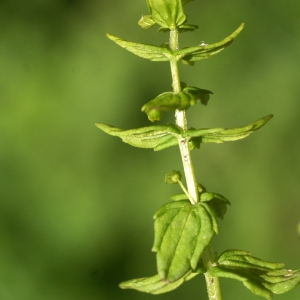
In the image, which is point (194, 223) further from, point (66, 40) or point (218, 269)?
point (66, 40)

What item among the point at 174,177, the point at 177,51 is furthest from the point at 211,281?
the point at 177,51

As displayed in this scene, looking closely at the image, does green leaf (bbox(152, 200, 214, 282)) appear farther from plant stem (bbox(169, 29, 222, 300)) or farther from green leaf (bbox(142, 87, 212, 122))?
green leaf (bbox(142, 87, 212, 122))

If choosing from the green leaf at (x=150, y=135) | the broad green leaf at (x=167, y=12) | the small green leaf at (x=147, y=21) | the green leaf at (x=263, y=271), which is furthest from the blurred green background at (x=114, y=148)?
the broad green leaf at (x=167, y=12)

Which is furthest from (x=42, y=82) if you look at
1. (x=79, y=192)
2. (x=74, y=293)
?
(x=74, y=293)

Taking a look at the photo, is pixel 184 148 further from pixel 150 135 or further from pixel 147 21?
pixel 147 21

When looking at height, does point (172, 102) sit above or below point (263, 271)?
above

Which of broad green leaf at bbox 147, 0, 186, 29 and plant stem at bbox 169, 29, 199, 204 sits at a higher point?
broad green leaf at bbox 147, 0, 186, 29

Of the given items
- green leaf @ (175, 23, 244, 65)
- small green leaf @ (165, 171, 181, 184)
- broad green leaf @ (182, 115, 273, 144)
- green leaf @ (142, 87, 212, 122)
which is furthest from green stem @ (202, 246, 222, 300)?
green leaf @ (175, 23, 244, 65)
